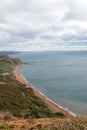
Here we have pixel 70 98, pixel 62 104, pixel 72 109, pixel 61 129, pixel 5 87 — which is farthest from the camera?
pixel 5 87

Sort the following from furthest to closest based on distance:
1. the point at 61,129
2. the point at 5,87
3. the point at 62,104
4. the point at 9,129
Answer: the point at 5,87, the point at 62,104, the point at 9,129, the point at 61,129

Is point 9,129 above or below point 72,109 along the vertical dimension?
above

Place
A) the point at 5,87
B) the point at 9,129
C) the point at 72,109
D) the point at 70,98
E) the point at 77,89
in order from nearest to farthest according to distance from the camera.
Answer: the point at 9,129
the point at 72,109
the point at 70,98
the point at 5,87
the point at 77,89

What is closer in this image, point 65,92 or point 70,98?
point 70,98

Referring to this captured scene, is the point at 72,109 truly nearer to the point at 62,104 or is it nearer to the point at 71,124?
the point at 62,104

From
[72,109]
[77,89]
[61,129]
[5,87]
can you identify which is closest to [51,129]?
[61,129]

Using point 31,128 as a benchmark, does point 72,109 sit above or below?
below

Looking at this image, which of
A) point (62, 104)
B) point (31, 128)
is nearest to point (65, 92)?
point (62, 104)

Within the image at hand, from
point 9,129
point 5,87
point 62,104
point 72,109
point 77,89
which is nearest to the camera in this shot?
point 9,129

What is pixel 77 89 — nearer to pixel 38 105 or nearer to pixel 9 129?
pixel 38 105
